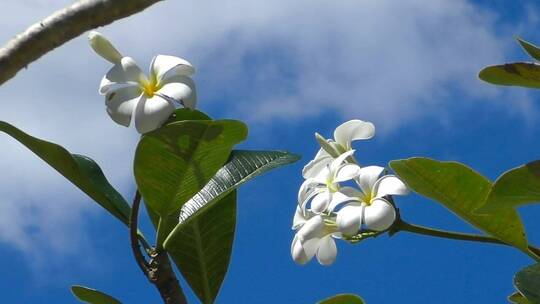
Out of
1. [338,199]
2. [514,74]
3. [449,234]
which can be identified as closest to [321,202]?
[338,199]

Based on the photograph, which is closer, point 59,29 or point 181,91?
point 59,29

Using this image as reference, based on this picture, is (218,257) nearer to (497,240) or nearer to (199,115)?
(199,115)

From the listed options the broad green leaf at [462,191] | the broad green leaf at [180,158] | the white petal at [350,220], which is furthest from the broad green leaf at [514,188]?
the broad green leaf at [180,158]

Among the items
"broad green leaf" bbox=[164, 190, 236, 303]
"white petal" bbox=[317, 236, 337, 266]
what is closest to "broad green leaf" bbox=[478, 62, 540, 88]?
"white petal" bbox=[317, 236, 337, 266]

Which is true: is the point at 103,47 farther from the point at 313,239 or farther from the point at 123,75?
the point at 313,239

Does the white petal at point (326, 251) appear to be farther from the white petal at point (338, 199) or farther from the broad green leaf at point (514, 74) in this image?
the broad green leaf at point (514, 74)
